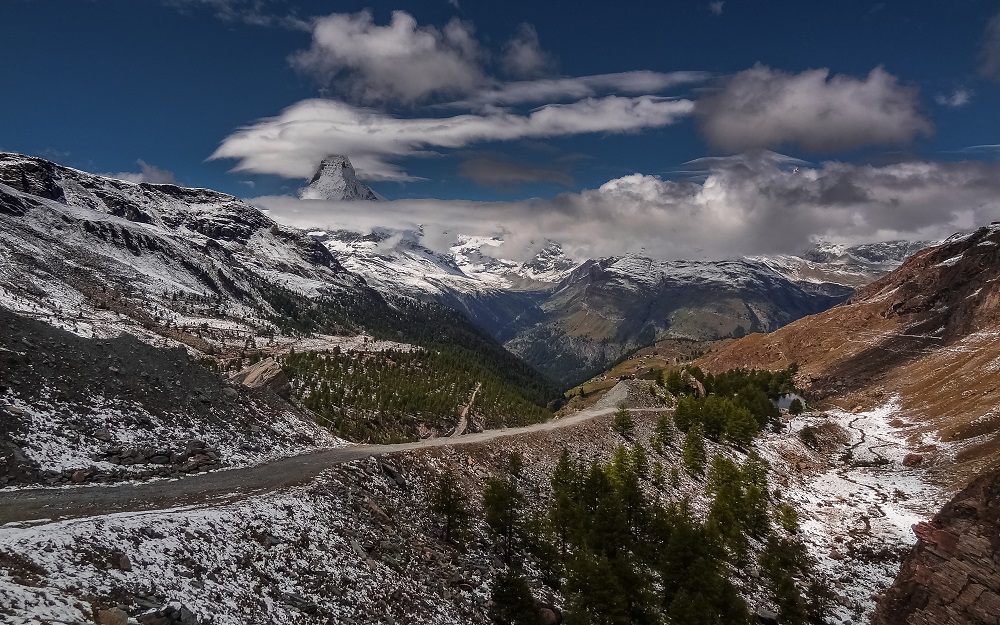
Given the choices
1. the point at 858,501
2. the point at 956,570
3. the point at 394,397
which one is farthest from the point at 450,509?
the point at 394,397

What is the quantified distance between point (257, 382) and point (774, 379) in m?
147

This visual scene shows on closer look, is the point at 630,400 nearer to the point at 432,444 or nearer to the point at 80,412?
the point at 432,444

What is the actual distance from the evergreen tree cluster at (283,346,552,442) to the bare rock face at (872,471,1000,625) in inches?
2368

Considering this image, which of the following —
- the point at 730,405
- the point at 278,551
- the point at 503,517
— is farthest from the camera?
the point at 730,405

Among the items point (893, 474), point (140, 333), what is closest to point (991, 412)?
point (893, 474)

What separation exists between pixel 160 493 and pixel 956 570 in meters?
62.4

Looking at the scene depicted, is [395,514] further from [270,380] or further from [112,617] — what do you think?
[270,380]

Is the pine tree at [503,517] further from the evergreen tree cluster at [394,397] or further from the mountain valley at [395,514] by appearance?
the evergreen tree cluster at [394,397]

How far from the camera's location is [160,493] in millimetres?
32250

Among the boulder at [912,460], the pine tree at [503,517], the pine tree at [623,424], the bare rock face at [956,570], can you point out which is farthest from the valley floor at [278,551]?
the boulder at [912,460]

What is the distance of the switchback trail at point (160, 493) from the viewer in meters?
26.7

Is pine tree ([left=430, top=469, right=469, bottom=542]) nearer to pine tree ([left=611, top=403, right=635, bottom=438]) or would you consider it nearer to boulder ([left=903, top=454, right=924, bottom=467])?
pine tree ([left=611, top=403, right=635, bottom=438])

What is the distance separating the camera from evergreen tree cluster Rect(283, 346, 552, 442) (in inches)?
4454

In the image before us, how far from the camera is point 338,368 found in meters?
166
